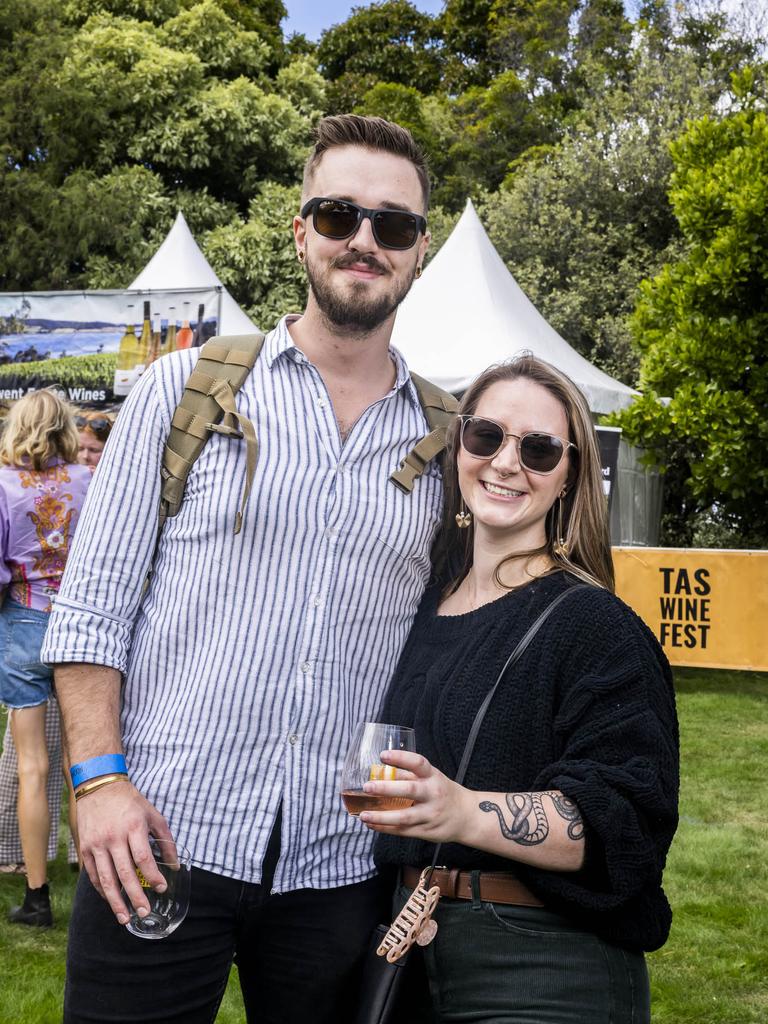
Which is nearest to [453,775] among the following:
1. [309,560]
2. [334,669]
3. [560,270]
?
[334,669]

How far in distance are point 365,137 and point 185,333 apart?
22.7 ft

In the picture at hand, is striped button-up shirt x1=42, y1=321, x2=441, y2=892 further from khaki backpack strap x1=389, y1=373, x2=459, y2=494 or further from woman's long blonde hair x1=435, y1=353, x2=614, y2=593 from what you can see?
woman's long blonde hair x1=435, y1=353, x2=614, y2=593

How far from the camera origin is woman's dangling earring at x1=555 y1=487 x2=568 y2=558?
2.35 metres

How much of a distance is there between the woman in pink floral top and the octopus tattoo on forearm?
11.9 feet

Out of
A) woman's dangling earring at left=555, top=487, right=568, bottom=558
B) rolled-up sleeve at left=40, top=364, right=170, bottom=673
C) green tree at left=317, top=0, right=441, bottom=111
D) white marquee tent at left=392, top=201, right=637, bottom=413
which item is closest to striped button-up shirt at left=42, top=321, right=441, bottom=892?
rolled-up sleeve at left=40, top=364, right=170, bottom=673

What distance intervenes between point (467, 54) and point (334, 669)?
3752 centimetres

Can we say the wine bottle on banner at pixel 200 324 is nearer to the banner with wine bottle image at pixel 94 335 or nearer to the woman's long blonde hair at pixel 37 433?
the banner with wine bottle image at pixel 94 335

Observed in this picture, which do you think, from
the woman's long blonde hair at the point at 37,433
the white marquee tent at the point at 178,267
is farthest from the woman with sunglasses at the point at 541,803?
the white marquee tent at the point at 178,267

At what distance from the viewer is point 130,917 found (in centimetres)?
196

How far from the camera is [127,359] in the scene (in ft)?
31.0

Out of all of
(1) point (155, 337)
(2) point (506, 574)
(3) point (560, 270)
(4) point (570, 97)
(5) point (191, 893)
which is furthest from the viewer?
(4) point (570, 97)

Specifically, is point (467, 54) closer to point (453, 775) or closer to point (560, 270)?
point (560, 270)

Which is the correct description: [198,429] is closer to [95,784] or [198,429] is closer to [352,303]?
[352,303]

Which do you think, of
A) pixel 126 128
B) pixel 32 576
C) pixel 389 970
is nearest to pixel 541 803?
pixel 389 970
